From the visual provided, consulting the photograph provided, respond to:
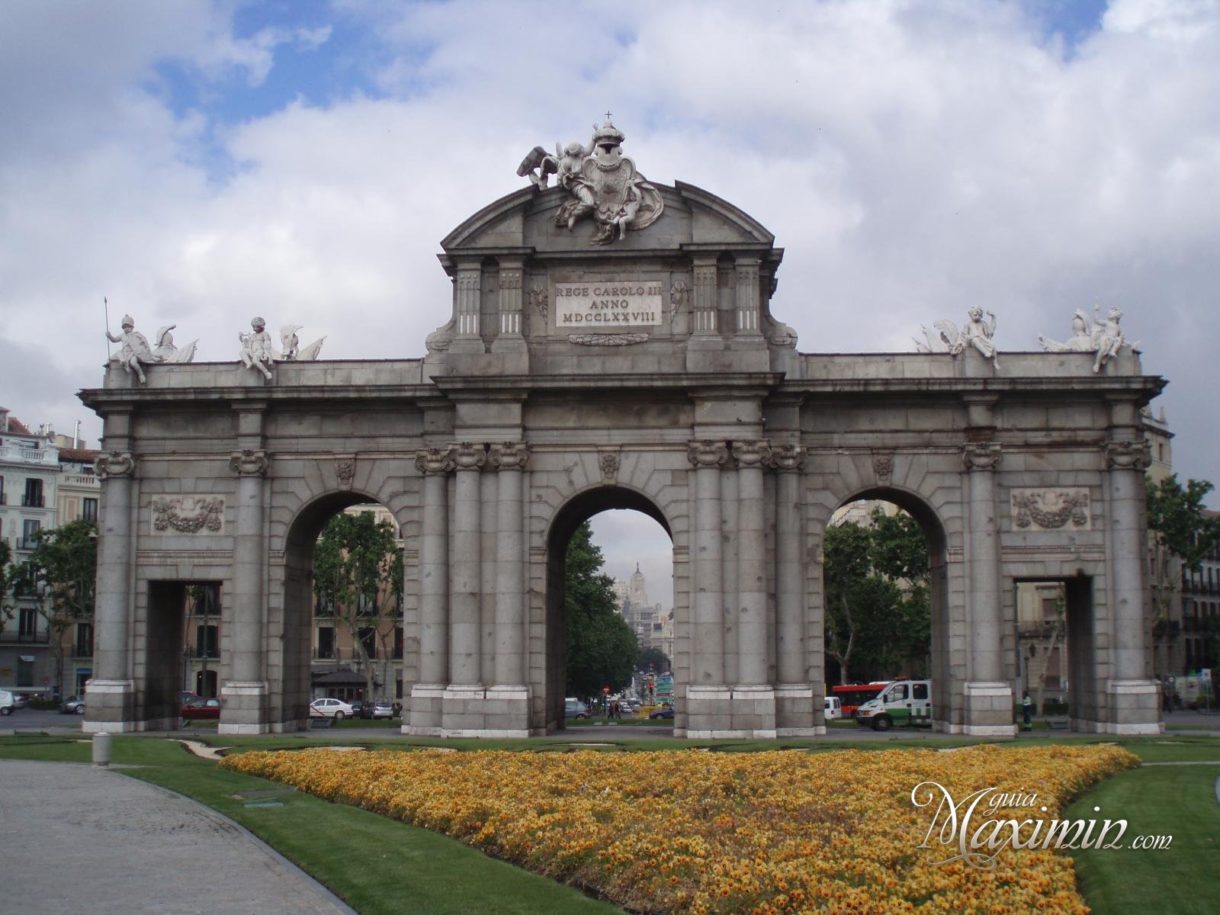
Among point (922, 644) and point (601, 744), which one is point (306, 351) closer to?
point (601, 744)

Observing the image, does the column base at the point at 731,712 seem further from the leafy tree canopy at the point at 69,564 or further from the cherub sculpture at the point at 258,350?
the leafy tree canopy at the point at 69,564

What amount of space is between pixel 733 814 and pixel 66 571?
77948 millimetres

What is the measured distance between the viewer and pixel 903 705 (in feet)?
189

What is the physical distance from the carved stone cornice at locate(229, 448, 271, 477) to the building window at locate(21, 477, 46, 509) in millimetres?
63893

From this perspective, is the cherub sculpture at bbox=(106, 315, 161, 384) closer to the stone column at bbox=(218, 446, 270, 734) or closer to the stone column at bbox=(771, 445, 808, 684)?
the stone column at bbox=(218, 446, 270, 734)

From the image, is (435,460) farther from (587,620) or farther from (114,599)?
(587,620)

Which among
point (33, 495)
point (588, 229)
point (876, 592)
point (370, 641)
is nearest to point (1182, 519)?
point (876, 592)

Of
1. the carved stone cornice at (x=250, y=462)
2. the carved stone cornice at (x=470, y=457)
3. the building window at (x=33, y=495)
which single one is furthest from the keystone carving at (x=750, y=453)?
the building window at (x=33, y=495)

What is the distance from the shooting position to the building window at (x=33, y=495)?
345ft

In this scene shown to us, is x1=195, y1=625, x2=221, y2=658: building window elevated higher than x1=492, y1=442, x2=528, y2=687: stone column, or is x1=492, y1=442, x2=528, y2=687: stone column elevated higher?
x1=492, y1=442, x2=528, y2=687: stone column

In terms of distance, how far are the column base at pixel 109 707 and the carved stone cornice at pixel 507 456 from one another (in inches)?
593

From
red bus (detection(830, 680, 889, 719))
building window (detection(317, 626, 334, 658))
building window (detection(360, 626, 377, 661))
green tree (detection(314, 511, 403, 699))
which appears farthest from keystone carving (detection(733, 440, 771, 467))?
building window (detection(317, 626, 334, 658))

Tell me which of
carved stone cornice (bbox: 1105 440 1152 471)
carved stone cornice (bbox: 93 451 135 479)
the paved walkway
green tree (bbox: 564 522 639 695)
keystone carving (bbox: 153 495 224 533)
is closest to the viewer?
the paved walkway

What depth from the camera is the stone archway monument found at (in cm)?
4622
